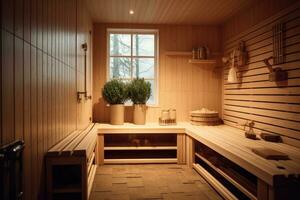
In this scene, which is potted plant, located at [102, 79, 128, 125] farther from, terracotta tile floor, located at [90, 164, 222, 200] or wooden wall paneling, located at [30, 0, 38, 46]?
wooden wall paneling, located at [30, 0, 38, 46]

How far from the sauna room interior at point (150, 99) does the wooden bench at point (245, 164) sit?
1 cm

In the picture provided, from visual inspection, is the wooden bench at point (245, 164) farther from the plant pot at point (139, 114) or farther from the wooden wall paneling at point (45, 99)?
the wooden wall paneling at point (45, 99)

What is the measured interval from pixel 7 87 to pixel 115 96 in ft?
8.87

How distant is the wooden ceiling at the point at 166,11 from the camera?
11.5 ft

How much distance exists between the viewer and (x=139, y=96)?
411cm

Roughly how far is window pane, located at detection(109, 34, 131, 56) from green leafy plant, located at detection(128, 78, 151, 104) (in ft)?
2.37

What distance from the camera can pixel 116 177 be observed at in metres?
3.45

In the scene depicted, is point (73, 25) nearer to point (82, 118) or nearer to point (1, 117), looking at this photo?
point (82, 118)

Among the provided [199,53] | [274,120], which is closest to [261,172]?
[274,120]

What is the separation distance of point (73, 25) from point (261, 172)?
2378mm

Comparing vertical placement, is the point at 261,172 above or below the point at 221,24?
below

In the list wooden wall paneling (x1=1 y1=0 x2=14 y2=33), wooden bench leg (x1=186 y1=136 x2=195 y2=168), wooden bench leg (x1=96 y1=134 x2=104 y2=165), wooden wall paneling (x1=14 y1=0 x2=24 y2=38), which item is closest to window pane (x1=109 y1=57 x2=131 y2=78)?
wooden bench leg (x1=96 y1=134 x2=104 y2=165)

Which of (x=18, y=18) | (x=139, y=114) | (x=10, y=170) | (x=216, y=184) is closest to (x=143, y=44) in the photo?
(x=139, y=114)

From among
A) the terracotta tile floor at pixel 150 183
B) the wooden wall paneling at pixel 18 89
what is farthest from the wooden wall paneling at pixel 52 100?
the terracotta tile floor at pixel 150 183
